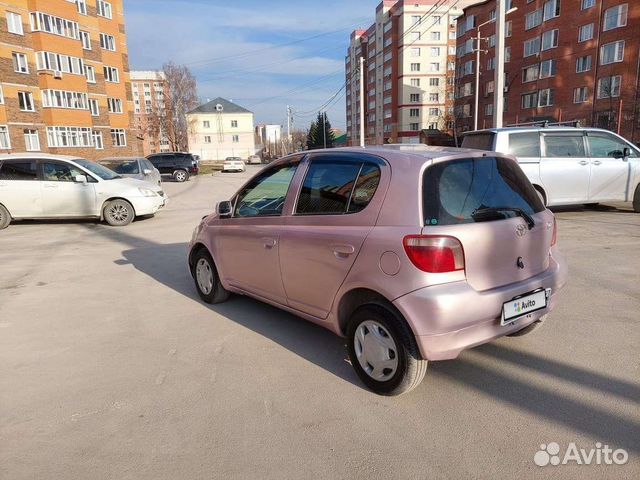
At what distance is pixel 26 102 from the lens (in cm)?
3522

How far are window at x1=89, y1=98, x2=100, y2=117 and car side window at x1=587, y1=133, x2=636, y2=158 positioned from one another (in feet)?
143

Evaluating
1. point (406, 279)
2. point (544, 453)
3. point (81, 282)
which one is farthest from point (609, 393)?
point (81, 282)

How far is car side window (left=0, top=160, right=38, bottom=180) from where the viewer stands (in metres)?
11.0

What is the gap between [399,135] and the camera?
76.1 metres

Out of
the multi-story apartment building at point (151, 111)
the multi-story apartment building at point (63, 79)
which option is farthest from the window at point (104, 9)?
the multi-story apartment building at point (151, 111)

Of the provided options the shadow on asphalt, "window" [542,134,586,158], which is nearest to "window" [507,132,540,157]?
"window" [542,134,586,158]

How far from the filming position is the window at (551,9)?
4581 centimetres

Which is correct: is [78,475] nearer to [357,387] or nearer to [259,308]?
[357,387]

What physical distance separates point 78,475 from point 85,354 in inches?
67.5

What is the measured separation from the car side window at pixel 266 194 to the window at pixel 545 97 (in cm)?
Result: 5013

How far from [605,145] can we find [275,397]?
387 inches

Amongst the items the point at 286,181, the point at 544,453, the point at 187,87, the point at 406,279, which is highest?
the point at 187,87

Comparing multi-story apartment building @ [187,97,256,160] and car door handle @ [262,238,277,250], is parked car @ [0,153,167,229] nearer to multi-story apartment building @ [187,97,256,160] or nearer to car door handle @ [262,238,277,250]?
car door handle @ [262,238,277,250]

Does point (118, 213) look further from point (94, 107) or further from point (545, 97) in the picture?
point (545, 97)
